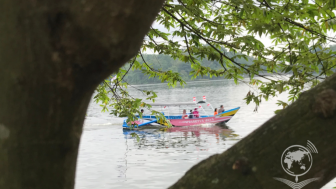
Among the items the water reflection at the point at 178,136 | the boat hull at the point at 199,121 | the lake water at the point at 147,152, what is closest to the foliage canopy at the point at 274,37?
the lake water at the point at 147,152

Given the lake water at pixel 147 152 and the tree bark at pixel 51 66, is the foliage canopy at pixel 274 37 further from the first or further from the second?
the lake water at pixel 147 152

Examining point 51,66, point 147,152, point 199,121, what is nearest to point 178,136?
point 199,121

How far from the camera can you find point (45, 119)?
982 mm

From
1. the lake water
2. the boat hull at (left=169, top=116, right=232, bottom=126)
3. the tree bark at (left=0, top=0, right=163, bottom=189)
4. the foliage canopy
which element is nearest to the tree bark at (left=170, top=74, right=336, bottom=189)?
the tree bark at (left=0, top=0, right=163, bottom=189)

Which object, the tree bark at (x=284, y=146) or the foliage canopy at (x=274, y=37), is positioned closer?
the tree bark at (x=284, y=146)

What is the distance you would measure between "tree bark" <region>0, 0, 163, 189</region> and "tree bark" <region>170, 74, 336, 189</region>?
0.59 metres

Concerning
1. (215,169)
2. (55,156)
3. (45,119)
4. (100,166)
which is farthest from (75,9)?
(100,166)

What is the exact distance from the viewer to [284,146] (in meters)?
1.14

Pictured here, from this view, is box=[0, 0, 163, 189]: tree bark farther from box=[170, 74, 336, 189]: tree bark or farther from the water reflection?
the water reflection

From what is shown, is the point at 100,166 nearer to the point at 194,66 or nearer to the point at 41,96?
the point at 194,66

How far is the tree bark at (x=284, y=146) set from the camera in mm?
1095

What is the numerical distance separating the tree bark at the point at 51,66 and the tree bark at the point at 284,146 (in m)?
0.59

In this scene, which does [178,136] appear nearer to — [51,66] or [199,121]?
[199,121]

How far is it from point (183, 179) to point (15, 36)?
0.87 m
